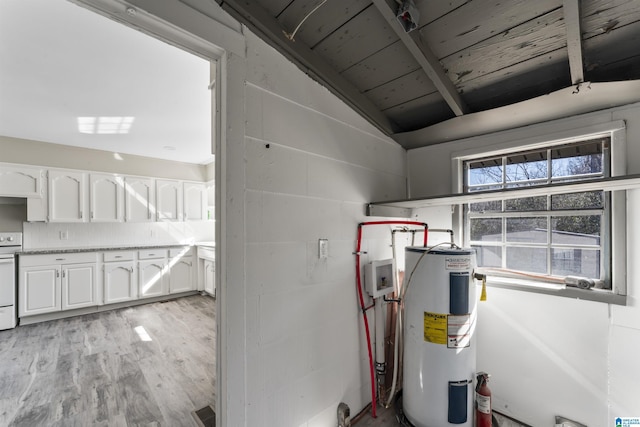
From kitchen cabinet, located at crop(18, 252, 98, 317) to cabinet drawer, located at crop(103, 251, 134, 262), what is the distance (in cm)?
15

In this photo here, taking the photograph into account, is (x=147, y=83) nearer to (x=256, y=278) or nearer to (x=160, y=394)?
(x=256, y=278)

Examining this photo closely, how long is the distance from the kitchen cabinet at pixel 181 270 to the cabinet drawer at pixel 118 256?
593mm

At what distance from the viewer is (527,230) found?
192cm

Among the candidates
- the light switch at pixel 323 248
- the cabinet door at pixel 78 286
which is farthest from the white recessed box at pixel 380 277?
the cabinet door at pixel 78 286

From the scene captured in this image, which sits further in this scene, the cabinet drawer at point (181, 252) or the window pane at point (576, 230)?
the cabinet drawer at point (181, 252)

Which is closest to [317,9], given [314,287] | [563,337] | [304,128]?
[304,128]

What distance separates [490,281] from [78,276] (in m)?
5.16

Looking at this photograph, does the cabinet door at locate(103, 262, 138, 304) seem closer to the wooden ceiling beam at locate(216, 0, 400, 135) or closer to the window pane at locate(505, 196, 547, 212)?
the wooden ceiling beam at locate(216, 0, 400, 135)

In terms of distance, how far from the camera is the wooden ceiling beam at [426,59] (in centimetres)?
125

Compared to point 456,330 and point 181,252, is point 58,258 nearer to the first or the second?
point 181,252

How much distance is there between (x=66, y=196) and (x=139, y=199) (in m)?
0.91

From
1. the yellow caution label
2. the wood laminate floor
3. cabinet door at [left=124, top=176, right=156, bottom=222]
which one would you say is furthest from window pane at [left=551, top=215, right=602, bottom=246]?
cabinet door at [left=124, top=176, right=156, bottom=222]

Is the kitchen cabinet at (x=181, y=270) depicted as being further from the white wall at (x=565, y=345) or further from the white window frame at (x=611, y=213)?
the white window frame at (x=611, y=213)

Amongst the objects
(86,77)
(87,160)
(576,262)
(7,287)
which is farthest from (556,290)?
(87,160)
